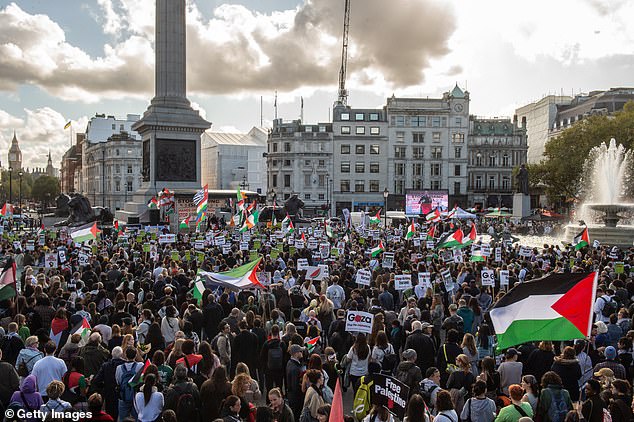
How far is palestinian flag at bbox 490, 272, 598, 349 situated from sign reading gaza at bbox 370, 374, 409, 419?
234 cm

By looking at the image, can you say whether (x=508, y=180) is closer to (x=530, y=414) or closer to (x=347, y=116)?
(x=347, y=116)

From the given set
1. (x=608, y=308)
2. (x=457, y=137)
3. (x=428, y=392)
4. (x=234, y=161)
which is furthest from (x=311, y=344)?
(x=234, y=161)

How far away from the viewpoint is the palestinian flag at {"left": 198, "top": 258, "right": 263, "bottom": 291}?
45.2 feet


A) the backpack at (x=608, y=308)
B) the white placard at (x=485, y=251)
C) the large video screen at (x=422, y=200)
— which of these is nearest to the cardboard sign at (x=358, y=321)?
the backpack at (x=608, y=308)

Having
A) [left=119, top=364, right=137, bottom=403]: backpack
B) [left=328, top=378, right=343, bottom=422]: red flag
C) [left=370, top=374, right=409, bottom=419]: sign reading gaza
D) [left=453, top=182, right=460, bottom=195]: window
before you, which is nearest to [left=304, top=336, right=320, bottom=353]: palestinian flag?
[left=119, top=364, right=137, bottom=403]: backpack

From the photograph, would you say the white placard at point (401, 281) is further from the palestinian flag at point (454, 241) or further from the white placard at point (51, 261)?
the white placard at point (51, 261)

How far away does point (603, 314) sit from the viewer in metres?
13.6

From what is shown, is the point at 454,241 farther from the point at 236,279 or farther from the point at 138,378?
the point at 138,378

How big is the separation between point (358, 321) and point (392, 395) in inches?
151

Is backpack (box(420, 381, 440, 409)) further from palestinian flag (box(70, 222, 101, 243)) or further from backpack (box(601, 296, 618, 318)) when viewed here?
palestinian flag (box(70, 222, 101, 243))

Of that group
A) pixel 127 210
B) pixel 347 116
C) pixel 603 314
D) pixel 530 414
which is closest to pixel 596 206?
pixel 603 314

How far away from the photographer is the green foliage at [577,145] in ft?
215

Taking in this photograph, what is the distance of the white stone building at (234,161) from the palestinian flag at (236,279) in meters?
96.8

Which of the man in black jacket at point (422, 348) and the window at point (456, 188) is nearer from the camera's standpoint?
the man in black jacket at point (422, 348)
